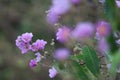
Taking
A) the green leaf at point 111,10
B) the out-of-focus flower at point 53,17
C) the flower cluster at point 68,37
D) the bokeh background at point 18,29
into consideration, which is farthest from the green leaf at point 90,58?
the bokeh background at point 18,29

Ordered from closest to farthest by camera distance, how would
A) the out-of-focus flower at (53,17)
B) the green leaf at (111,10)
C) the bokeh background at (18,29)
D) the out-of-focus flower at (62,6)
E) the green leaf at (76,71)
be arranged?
the green leaf at (111,10)
the out-of-focus flower at (62,6)
the green leaf at (76,71)
the out-of-focus flower at (53,17)
the bokeh background at (18,29)

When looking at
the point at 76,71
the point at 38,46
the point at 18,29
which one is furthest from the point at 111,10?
the point at 18,29

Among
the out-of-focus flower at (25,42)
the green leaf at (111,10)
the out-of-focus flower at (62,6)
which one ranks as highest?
the out-of-focus flower at (62,6)

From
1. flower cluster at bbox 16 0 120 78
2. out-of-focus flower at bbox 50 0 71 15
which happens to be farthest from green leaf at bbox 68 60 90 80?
out-of-focus flower at bbox 50 0 71 15

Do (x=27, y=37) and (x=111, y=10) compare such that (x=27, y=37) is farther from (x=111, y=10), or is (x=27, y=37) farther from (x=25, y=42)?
(x=111, y=10)

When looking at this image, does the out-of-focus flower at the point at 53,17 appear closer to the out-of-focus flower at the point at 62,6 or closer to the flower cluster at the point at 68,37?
the flower cluster at the point at 68,37

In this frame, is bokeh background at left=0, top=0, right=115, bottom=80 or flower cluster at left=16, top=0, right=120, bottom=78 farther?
bokeh background at left=0, top=0, right=115, bottom=80

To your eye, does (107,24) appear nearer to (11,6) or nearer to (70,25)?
(70,25)

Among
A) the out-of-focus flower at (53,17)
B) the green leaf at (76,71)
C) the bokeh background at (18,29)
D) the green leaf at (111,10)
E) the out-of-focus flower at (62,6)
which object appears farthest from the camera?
the bokeh background at (18,29)

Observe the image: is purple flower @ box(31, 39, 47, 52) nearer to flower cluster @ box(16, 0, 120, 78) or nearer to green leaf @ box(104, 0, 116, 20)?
flower cluster @ box(16, 0, 120, 78)
